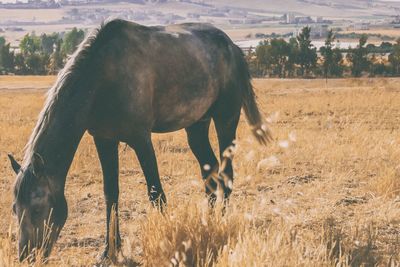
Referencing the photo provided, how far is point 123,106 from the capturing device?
493 centimetres

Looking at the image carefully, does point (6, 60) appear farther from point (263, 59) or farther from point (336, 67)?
point (336, 67)

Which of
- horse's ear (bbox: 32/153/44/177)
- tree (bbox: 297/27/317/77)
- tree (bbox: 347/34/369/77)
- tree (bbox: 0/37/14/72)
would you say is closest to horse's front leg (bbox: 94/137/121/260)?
horse's ear (bbox: 32/153/44/177)

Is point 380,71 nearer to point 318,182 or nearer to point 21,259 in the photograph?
point 318,182

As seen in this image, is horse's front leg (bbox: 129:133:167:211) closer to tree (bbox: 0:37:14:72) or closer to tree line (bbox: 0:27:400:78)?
tree line (bbox: 0:27:400:78)

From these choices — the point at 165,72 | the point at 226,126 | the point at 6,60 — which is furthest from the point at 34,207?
the point at 6,60

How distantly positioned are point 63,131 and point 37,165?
1.71ft

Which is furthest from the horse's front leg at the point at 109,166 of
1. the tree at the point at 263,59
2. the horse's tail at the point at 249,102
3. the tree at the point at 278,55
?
the tree at the point at 263,59

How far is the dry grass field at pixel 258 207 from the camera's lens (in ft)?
13.4

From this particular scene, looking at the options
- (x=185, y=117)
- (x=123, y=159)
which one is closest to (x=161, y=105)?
(x=185, y=117)

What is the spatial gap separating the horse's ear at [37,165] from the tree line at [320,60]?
4659 centimetres

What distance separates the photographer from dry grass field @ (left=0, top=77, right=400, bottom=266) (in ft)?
13.4

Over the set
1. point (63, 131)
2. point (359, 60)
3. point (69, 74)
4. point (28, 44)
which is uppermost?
point (69, 74)

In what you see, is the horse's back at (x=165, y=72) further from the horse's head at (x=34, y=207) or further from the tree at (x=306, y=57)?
the tree at (x=306, y=57)

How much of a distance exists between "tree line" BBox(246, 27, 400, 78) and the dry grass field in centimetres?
4037
